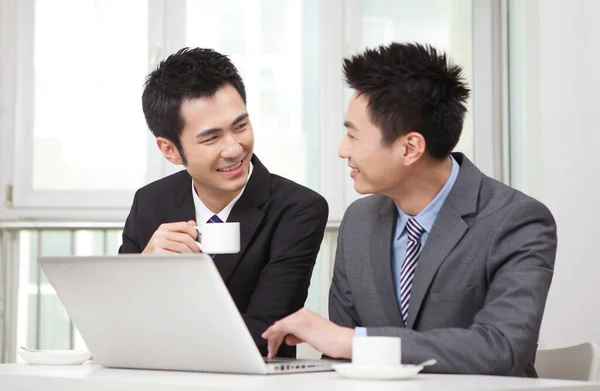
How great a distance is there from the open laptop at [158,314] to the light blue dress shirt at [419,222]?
0.48 m

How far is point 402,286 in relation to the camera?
189 centimetres

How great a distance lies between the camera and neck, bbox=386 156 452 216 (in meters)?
1.90

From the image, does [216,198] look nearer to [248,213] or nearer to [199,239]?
[248,213]

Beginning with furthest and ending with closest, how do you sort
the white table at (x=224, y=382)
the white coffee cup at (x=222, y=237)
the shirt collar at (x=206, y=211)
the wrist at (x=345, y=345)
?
the shirt collar at (x=206, y=211) < the white coffee cup at (x=222, y=237) < the wrist at (x=345, y=345) < the white table at (x=224, y=382)

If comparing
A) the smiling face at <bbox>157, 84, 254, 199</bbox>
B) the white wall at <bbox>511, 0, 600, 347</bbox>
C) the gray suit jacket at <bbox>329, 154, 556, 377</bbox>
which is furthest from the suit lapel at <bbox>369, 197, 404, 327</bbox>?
the white wall at <bbox>511, 0, 600, 347</bbox>

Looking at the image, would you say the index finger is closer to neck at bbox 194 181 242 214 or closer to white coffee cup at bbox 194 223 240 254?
white coffee cup at bbox 194 223 240 254

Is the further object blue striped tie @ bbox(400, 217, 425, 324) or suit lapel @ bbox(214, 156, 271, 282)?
suit lapel @ bbox(214, 156, 271, 282)

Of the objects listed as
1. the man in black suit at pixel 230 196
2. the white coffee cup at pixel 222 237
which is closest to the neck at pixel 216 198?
the man in black suit at pixel 230 196

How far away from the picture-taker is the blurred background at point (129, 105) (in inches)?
140

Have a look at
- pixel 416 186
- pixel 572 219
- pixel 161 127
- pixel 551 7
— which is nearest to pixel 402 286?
pixel 416 186

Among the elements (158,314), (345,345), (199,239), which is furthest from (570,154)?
(158,314)

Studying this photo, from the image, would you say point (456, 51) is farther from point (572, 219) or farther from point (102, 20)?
point (102, 20)

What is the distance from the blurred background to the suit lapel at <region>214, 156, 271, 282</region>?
1.30 metres

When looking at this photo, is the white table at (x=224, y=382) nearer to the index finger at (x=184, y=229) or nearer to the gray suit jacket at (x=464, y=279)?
the gray suit jacket at (x=464, y=279)
